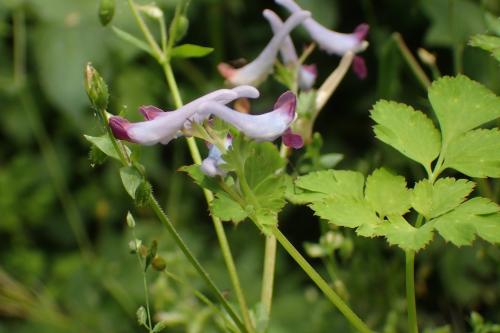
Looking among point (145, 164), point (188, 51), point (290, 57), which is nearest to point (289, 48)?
point (290, 57)

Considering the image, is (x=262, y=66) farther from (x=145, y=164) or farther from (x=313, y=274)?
(x=145, y=164)

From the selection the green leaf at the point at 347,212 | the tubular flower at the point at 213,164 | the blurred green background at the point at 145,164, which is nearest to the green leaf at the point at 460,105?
the green leaf at the point at 347,212

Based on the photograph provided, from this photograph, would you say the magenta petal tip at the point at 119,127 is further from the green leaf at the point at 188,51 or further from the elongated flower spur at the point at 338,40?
the elongated flower spur at the point at 338,40

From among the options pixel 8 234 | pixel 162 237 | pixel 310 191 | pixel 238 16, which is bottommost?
pixel 8 234

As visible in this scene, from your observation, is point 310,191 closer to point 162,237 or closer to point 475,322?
point 475,322

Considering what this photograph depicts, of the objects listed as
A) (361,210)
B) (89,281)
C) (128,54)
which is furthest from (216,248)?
(361,210)

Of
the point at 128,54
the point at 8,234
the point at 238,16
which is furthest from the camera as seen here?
the point at 8,234

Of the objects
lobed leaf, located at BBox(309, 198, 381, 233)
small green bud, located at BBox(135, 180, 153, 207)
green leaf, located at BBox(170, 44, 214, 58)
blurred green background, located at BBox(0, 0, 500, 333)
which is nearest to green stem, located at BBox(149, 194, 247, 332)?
small green bud, located at BBox(135, 180, 153, 207)
